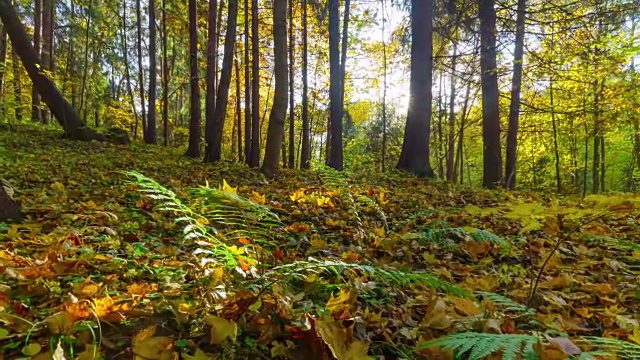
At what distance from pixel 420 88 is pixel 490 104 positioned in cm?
151

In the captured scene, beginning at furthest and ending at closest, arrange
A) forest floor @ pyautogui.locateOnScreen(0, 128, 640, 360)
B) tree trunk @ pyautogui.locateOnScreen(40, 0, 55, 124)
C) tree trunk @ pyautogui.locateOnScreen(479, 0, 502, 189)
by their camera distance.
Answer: tree trunk @ pyautogui.locateOnScreen(40, 0, 55, 124) < tree trunk @ pyautogui.locateOnScreen(479, 0, 502, 189) < forest floor @ pyautogui.locateOnScreen(0, 128, 640, 360)

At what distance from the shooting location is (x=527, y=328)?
1.75m

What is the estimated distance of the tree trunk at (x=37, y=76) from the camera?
844 centimetres

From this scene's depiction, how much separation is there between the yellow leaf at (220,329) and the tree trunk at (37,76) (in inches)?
383

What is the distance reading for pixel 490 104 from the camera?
8305 millimetres

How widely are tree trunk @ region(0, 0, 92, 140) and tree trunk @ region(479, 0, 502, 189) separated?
9.52m

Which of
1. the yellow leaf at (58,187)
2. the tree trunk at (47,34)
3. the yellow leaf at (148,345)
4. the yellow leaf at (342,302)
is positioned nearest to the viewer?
the yellow leaf at (148,345)

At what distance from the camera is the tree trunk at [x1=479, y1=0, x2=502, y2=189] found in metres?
7.72

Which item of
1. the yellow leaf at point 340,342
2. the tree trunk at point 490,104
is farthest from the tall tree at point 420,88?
the yellow leaf at point 340,342

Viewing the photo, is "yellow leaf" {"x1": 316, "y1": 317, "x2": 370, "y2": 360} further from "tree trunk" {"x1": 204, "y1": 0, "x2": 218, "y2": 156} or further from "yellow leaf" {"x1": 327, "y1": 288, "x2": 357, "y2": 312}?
"tree trunk" {"x1": 204, "y1": 0, "x2": 218, "y2": 156}

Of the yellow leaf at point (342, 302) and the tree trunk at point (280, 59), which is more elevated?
the tree trunk at point (280, 59)

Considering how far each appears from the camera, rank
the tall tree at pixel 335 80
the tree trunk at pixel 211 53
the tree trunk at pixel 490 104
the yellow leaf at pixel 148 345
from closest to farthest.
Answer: the yellow leaf at pixel 148 345 → the tree trunk at pixel 490 104 → the tree trunk at pixel 211 53 → the tall tree at pixel 335 80

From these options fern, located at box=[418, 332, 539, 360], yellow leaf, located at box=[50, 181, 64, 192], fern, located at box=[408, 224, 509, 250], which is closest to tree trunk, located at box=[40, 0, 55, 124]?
yellow leaf, located at box=[50, 181, 64, 192]

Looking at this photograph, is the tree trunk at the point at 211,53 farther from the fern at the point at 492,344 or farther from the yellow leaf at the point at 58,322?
the fern at the point at 492,344
